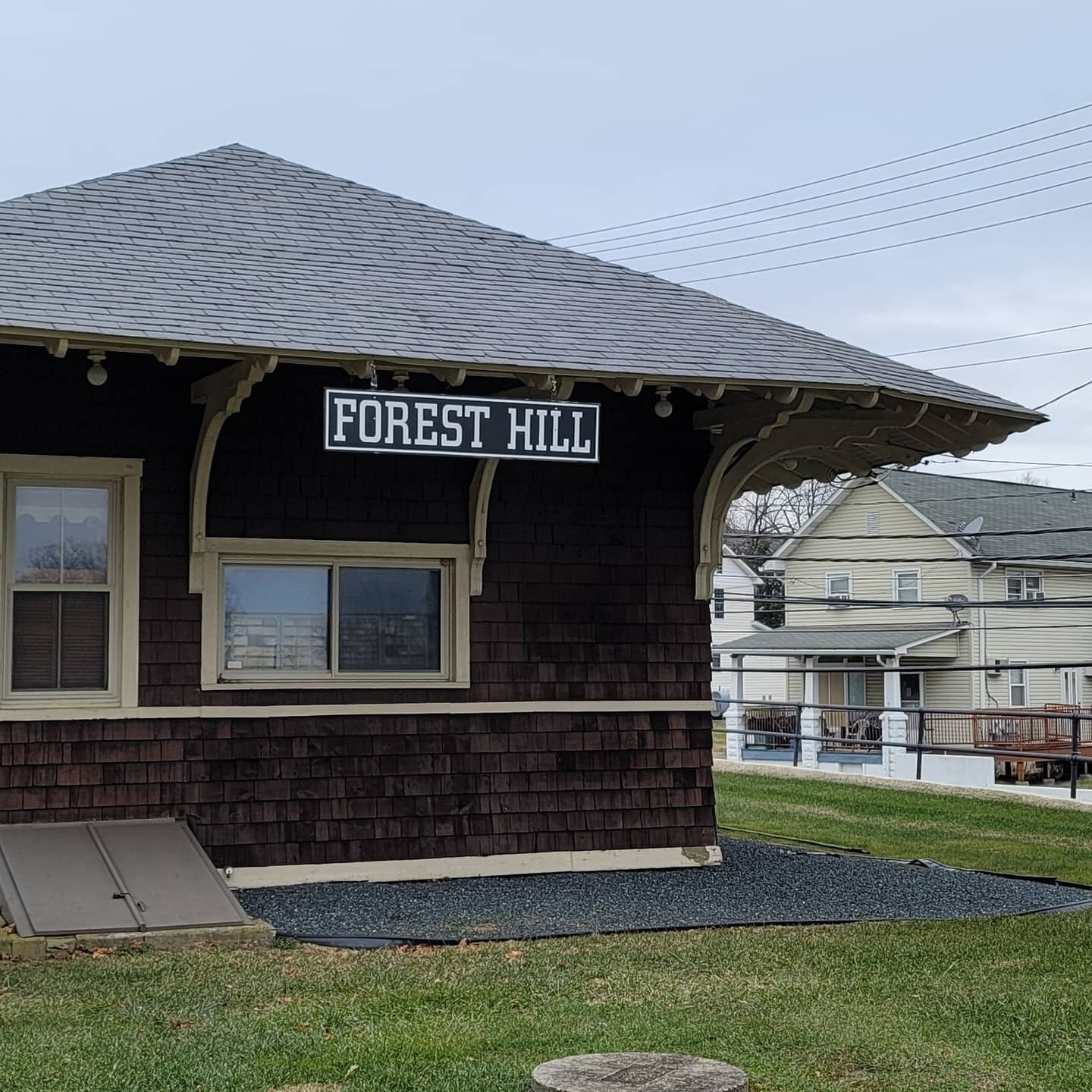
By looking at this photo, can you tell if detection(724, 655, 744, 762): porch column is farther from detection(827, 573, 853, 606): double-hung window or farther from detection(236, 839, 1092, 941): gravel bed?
detection(236, 839, 1092, 941): gravel bed

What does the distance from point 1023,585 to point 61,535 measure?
32.0 m

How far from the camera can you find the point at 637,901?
9.73m

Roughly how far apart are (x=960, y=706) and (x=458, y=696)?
29.3m

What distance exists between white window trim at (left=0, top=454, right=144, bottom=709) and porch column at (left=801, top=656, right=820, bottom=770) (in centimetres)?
1466

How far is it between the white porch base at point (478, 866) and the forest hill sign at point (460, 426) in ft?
9.78

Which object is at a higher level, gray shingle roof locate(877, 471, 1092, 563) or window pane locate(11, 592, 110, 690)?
gray shingle roof locate(877, 471, 1092, 563)

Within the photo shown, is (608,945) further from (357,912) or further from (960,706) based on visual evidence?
(960,706)

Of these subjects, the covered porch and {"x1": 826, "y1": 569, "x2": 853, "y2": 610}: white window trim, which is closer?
the covered porch

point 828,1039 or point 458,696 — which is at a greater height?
point 458,696

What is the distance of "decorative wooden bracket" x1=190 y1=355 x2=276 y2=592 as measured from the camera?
9.33m

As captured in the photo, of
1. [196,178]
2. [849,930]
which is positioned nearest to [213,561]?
[196,178]

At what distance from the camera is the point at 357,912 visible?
9086 millimetres

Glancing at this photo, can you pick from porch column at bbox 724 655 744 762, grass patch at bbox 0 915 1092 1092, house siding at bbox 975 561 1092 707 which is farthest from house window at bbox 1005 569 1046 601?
grass patch at bbox 0 915 1092 1092

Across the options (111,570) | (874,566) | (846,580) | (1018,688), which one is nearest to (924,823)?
(111,570)
